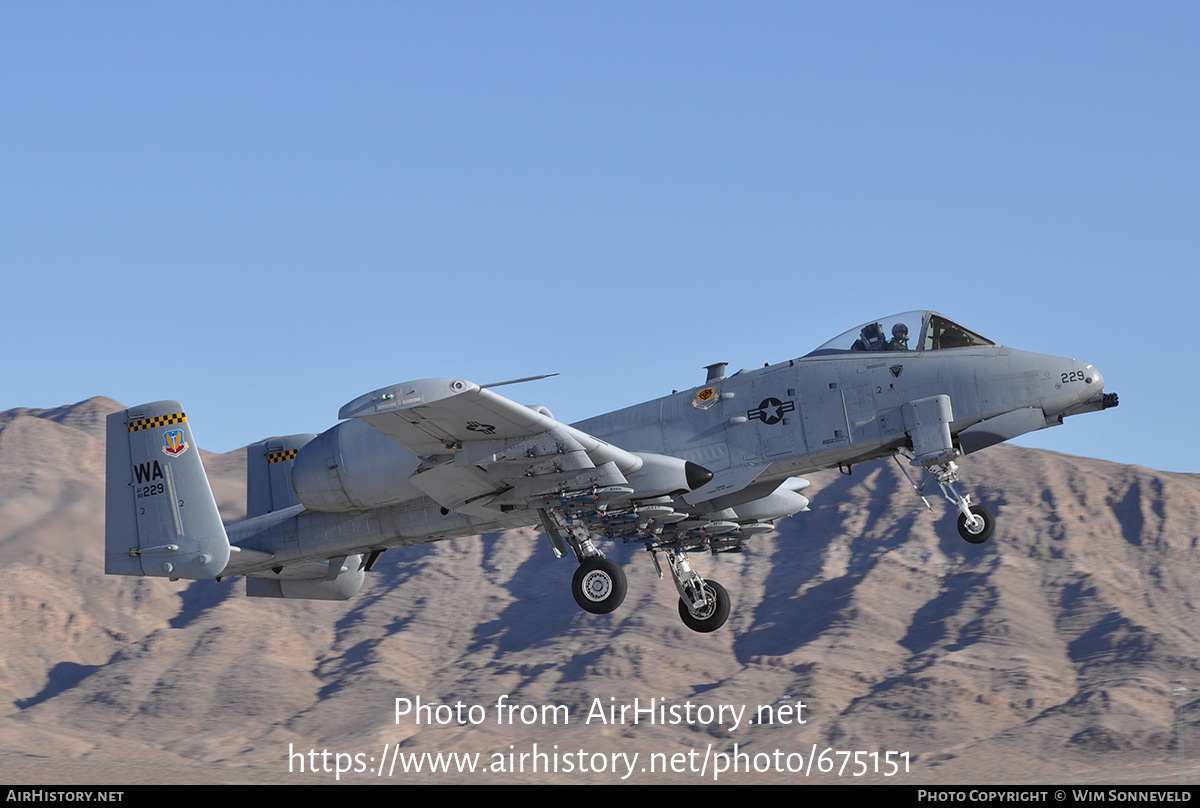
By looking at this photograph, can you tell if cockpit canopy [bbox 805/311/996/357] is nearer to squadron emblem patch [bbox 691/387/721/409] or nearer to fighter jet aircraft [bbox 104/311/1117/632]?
fighter jet aircraft [bbox 104/311/1117/632]

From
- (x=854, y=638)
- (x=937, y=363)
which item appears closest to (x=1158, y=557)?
(x=854, y=638)

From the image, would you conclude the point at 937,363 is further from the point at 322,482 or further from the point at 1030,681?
the point at 1030,681

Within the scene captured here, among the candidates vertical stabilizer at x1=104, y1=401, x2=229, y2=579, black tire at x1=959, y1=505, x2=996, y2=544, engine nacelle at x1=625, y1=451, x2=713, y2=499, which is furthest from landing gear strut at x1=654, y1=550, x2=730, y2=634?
vertical stabilizer at x1=104, y1=401, x2=229, y2=579

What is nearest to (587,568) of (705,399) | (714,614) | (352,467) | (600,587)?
(600,587)

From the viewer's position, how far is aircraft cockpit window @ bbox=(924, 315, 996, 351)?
2331cm

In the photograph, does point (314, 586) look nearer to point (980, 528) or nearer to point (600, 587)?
point (600, 587)

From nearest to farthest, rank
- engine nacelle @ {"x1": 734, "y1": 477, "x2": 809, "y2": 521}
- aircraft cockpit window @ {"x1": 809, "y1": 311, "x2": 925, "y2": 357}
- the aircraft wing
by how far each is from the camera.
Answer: the aircraft wing → aircraft cockpit window @ {"x1": 809, "y1": 311, "x2": 925, "y2": 357} → engine nacelle @ {"x1": 734, "y1": 477, "x2": 809, "y2": 521}

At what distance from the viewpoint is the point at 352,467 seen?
77.6ft

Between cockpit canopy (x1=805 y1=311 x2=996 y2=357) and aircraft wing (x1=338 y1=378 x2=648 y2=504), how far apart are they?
4.24 m

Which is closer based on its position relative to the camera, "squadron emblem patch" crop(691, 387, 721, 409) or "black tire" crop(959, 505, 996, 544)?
"black tire" crop(959, 505, 996, 544)

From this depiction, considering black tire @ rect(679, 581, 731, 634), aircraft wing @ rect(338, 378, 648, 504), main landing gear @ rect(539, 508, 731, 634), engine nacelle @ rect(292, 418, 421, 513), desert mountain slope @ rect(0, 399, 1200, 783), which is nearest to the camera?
aircraft wing @ rect(338, 378, 648, 504)

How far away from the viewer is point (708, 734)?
82.9 m
